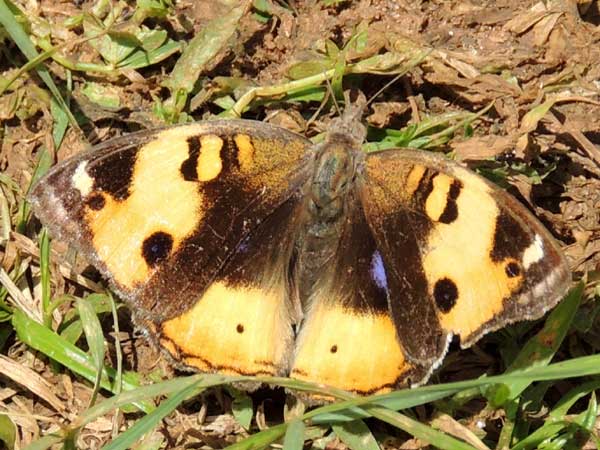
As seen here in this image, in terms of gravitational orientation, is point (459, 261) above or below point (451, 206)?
below

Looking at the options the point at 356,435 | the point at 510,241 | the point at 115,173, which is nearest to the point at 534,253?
the point at 510,241

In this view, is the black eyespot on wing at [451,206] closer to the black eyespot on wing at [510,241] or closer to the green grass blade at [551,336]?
the black eyespot on wing at [510,241]

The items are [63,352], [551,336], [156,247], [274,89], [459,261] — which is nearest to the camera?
[459,261]

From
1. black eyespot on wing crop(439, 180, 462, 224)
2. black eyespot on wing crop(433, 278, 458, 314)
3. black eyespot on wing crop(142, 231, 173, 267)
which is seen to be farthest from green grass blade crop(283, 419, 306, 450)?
black eyespot on wing crop(439, 180, 462, 224)

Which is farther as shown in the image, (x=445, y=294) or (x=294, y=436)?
(x=445, y=294)

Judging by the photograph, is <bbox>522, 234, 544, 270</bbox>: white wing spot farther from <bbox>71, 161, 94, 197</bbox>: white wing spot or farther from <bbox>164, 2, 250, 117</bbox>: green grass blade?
<bbox>164, 2, 250, 117</bbox>: green grass blade

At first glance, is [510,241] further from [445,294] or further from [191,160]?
[191,160]

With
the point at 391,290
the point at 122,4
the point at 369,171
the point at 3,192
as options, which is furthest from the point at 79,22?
the point at 391,290
